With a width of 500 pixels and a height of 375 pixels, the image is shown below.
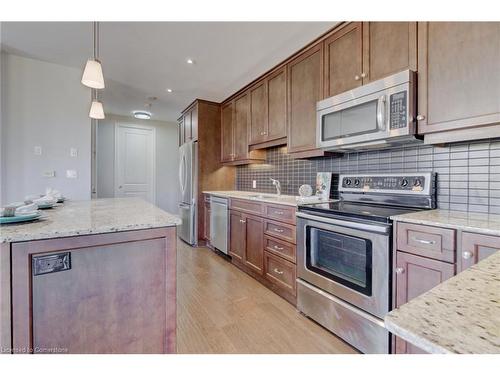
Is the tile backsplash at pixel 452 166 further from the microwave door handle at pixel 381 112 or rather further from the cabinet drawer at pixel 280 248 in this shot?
the cabinet drawer at pixel 280 248

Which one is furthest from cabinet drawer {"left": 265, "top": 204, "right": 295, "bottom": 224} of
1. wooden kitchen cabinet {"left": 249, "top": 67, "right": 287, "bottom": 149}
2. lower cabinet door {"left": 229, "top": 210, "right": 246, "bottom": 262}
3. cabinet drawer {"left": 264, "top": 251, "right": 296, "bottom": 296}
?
wooden kitchen cabinet {"left": 249, "top": 67, "right": 287, "bottom": 149}

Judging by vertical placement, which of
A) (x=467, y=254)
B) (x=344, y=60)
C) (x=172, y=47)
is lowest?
(x=467, y=254)

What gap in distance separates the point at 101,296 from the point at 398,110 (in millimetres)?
1977

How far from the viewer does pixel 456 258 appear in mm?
1163

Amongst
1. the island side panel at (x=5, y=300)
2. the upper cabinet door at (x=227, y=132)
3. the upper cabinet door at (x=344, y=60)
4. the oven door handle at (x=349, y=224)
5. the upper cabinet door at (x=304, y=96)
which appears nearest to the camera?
the island side panel at (x=5, y=300)

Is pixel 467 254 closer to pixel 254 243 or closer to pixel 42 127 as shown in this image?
pixel 254 243

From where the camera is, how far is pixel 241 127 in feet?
11.5

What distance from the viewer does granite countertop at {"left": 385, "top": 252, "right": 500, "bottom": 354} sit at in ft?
1.03

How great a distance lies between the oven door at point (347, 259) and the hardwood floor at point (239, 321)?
0.33 meters

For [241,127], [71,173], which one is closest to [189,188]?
[241,127]

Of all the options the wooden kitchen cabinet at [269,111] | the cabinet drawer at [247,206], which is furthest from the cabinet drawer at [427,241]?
the wooden kitchen cabinet at [269,111]

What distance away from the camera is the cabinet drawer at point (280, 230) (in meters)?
2.13

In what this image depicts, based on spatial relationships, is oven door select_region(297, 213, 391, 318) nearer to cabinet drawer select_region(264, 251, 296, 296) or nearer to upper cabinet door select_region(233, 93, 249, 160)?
cabinet drawer select_region(264, 251, 296, 296)
